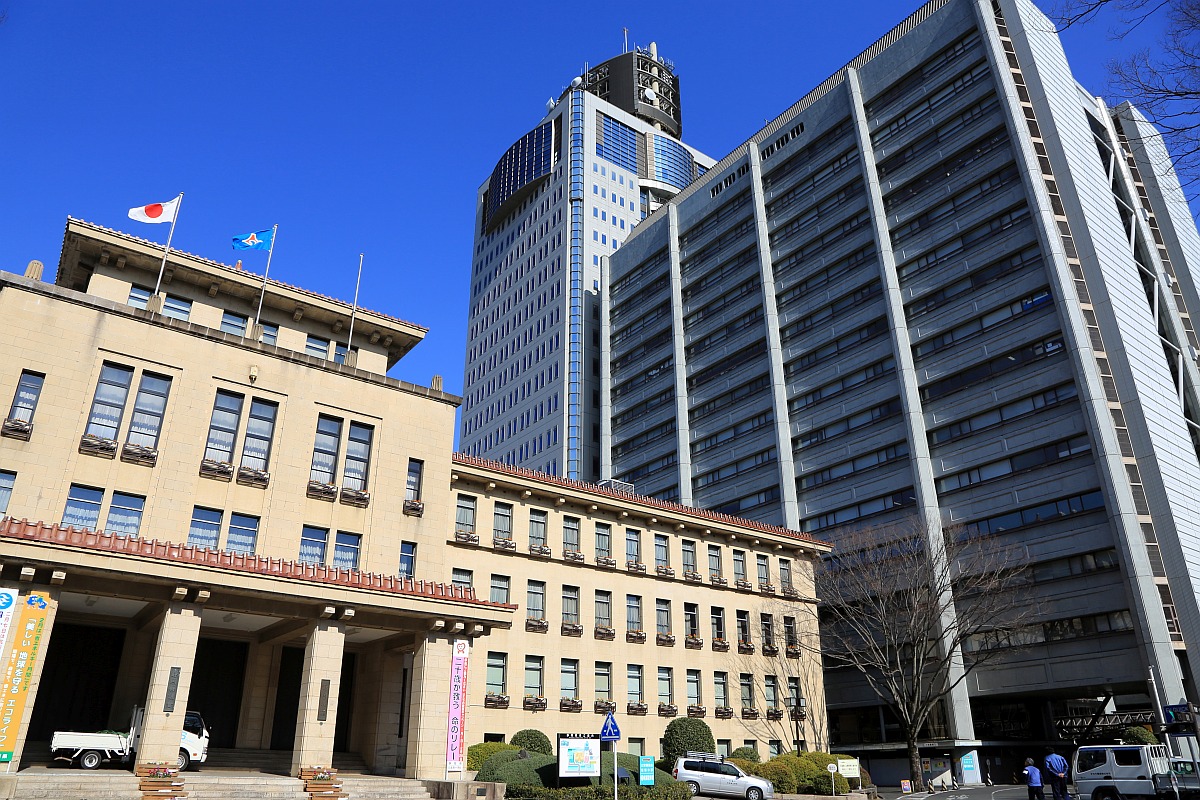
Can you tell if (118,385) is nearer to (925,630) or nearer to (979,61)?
(925,630)

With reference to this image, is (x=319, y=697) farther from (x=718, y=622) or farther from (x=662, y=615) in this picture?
(x=718, y=622)

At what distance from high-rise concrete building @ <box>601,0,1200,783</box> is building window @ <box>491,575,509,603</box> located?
2997 centimetres

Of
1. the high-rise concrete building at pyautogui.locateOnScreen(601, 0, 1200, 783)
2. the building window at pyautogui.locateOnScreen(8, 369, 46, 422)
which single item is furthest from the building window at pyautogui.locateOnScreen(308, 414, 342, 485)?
the high-rise concrete building at pyautogui.locateOnScreen(601, 0, 1200, 783)

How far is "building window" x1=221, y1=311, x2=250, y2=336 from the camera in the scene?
36.4m

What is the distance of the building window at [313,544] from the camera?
31.7 meters

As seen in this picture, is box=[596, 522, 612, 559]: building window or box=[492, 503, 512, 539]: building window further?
box=[596, 522, 612, 559]: building window

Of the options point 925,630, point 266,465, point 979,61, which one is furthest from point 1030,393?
point 266,465

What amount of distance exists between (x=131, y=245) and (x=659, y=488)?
57265 mm

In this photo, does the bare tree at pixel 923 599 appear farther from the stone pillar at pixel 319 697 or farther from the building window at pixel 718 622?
the stone pillar at pixel 319 697

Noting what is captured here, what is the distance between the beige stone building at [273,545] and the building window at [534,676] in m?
0.08

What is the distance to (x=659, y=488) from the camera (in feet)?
273

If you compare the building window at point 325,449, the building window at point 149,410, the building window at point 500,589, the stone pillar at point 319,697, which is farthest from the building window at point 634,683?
the building window at point 149,410

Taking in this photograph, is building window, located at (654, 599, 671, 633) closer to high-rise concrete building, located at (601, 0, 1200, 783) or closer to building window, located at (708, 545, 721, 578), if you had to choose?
building window, located at (708, 545, 721, 578)

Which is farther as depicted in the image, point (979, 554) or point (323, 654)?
point (979, 554)
